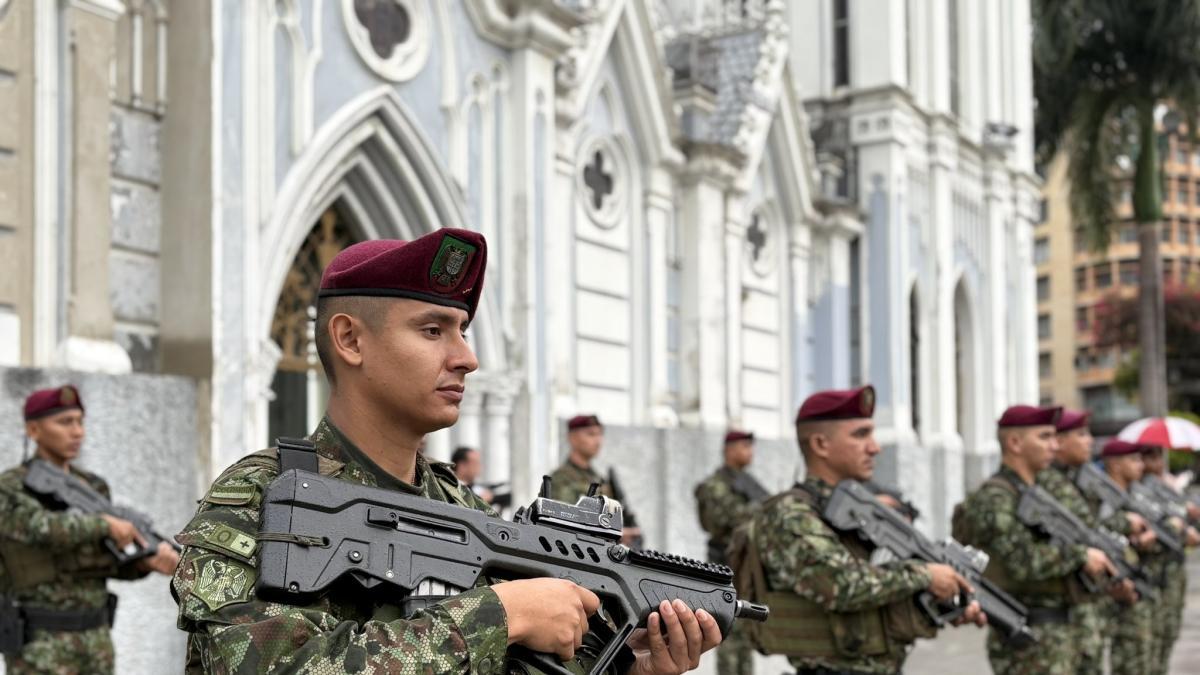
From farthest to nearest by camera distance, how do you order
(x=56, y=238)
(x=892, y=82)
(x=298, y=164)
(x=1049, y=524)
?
(x=892, y=82), (x=298, y=164), (x=56, y=238), (x=1049, y=524)

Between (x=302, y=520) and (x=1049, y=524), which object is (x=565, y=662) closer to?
(x=302, y=520)

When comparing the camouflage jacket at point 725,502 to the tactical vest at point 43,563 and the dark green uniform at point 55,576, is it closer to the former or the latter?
the dark green uniform at point 55,576

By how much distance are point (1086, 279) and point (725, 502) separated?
7268cm

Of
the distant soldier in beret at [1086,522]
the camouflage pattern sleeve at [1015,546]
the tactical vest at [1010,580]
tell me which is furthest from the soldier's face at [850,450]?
the distant soldier in beret at [1086,522]

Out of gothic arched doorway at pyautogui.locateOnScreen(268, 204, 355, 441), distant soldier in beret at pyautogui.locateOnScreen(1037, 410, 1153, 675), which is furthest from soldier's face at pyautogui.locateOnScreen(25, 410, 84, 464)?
distant soldier in beret at pyautogui.locateOnScreen(1037, 410, 1153, 675)

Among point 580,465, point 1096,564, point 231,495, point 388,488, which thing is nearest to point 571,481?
point 580,465

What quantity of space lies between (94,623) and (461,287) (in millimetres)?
4578

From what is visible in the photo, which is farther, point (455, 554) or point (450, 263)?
point (450, 263)

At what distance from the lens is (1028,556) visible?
7.04 m

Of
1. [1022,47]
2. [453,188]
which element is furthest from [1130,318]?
[453,188]

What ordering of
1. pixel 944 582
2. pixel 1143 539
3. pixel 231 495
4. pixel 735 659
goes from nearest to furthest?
pixel 231 495
pixel 944 582
pixel 1143 539
pixel 735 659

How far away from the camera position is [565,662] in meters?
2.62

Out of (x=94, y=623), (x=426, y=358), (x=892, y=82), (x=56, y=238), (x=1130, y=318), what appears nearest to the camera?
(x=426, y=358)

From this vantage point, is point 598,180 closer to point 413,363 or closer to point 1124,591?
point 1124,591
